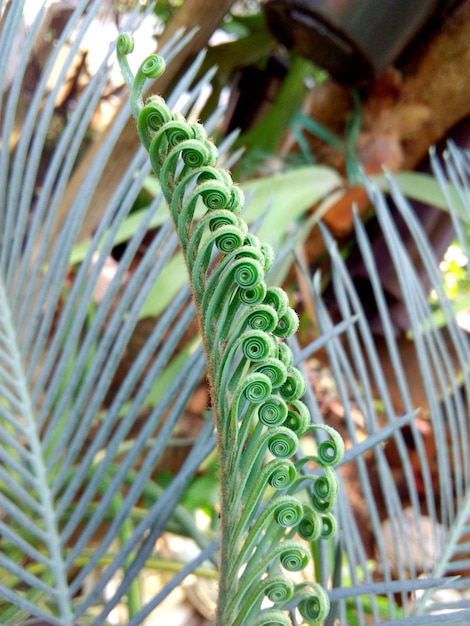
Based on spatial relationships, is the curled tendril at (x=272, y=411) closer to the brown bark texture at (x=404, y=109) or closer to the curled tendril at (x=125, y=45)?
the curled tendril at (x=125, y=45)

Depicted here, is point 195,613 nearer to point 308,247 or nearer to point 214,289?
point 308,247

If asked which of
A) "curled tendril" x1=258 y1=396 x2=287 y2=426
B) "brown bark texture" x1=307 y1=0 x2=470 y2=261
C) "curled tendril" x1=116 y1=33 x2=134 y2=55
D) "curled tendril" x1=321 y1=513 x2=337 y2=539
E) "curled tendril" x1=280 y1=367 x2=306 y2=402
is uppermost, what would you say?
"brown bark texture" x1=307 y1=0 x2=470 y2=261

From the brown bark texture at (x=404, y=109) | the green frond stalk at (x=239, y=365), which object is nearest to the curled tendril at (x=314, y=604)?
the green frond stalk at (x=239, y=365)

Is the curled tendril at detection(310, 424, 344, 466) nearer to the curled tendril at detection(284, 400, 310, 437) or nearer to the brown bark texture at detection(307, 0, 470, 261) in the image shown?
the curled tendril at detection(284, 400, 310, 437)

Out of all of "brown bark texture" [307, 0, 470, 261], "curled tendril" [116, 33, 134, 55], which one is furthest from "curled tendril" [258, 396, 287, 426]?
"brown bark texture" [307, 0, 470, 261]

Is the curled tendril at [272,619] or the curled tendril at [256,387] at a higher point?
the curled tendril at [256,387]

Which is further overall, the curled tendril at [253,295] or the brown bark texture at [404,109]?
Answer: the brown bark texture at [404,109]

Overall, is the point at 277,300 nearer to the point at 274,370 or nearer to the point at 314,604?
the point at 274,370

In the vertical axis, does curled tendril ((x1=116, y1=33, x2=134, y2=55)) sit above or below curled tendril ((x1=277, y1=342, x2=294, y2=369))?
above
